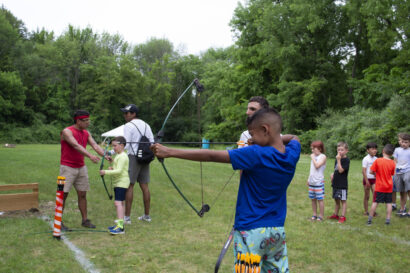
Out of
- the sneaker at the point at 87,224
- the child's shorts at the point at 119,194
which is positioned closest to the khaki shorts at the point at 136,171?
the child's shorts at the point at 119,194

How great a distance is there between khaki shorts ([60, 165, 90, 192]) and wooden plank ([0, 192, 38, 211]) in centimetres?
169

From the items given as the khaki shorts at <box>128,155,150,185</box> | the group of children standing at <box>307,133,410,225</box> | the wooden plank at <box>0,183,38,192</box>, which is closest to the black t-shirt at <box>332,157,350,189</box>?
the group of children standing at <box>307,133,410,225</box>

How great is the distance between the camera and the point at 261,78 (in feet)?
109

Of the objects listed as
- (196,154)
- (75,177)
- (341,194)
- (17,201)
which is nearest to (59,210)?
(75,177)

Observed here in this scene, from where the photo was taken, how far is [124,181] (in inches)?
223

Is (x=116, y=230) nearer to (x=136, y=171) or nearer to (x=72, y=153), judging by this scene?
(x=136, y=171)

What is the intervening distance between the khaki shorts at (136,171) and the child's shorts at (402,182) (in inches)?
197

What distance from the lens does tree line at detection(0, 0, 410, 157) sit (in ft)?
76.9

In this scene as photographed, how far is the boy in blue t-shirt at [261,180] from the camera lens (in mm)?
Answer: 2303

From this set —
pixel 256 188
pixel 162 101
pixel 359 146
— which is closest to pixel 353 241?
pixel 256 188

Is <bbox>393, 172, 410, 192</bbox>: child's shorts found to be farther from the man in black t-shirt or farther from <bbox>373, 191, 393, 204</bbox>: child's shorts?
the man in black t-shirt

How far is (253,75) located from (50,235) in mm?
29473

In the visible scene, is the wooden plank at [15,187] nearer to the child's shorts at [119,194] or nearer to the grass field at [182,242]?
the grass field at [182,242]

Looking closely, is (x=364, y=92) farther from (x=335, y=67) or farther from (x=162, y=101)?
(x=162, y=101)
